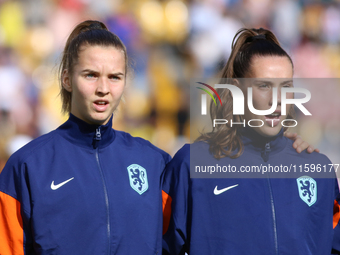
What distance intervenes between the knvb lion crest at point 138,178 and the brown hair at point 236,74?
338 mm

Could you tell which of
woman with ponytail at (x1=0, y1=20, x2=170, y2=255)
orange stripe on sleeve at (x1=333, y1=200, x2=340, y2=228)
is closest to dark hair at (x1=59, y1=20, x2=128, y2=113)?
woman with ponytail at (x1=0, y1=20, x2=170, y2=255)

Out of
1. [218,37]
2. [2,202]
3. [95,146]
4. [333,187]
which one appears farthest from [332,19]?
[2,202]

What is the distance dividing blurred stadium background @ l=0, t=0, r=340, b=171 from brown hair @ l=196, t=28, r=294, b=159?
2.64m

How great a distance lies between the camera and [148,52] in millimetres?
5094

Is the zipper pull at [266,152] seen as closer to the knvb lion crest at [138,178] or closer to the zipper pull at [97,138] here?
the knvb lion crest at [138,178]

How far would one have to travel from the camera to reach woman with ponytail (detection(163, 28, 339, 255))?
75.0 inches

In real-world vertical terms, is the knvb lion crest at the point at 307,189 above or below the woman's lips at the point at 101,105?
below

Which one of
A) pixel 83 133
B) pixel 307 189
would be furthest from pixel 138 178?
pixel 307 189

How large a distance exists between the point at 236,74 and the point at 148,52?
3133 mm

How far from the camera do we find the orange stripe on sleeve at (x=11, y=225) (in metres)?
1.82

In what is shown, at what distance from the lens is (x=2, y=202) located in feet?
6.01

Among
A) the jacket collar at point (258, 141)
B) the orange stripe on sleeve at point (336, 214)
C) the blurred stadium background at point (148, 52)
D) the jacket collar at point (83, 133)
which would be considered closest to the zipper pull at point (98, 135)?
the jacket collar at point (83, 133)

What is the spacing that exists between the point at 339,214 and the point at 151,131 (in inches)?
122

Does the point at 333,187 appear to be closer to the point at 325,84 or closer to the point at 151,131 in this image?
the point at 151,131
